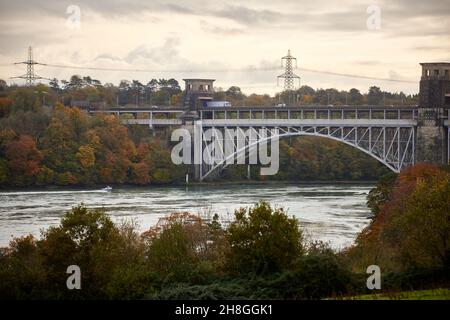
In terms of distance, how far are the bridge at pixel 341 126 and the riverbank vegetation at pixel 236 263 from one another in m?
22.1

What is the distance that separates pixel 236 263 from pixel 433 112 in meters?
28.1

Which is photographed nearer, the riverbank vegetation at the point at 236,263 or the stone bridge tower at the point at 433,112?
the riverbank vegetation at the point at 236,263

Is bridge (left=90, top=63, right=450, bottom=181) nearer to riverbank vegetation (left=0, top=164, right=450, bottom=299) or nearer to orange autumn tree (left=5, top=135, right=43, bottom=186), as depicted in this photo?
orange autumn tree (left=5, top=135, right=43, bottom=186)

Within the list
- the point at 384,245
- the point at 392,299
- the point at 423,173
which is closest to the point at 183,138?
the point at 423,173

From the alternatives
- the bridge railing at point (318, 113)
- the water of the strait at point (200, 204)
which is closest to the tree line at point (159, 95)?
the bridge railing at point (318, 113)

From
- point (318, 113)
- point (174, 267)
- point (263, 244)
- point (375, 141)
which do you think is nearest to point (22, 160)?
point (375, 141)

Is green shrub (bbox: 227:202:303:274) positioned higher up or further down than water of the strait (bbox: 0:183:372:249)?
higher up

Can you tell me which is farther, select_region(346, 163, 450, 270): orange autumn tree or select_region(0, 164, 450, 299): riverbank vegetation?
select_region(346, 163, 450, 270): orange autumn tree

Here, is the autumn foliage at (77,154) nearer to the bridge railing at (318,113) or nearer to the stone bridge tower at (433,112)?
the bridge railing at (318,113)

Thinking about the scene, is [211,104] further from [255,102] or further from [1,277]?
[1,277]

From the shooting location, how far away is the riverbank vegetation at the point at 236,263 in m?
14.9

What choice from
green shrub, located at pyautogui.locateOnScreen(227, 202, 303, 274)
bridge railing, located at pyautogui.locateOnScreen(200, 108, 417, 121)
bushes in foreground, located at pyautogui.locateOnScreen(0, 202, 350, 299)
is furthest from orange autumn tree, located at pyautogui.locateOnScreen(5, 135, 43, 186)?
green shrub, located at pyautogui.locateOnScreen(227, 202, 303, 274)

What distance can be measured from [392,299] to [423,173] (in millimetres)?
17037

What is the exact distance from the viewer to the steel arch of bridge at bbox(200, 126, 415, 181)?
40.4 meters
